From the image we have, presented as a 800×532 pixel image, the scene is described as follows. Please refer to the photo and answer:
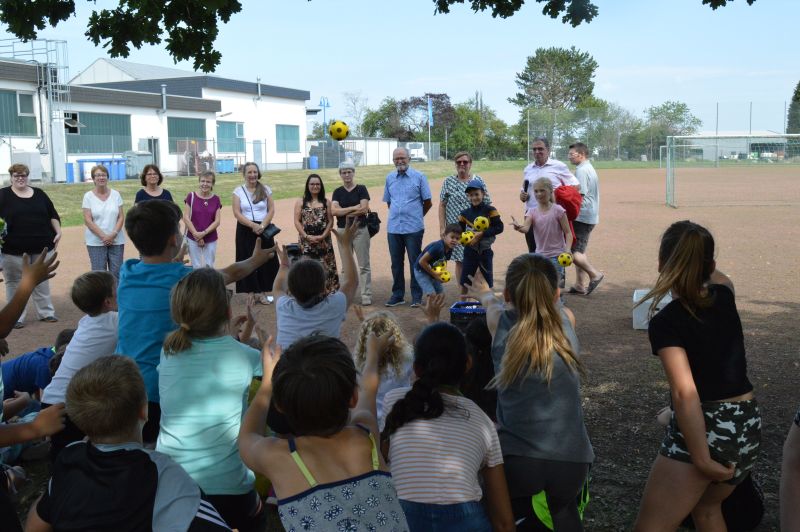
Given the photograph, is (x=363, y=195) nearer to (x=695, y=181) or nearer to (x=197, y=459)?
(x=197, y=459)

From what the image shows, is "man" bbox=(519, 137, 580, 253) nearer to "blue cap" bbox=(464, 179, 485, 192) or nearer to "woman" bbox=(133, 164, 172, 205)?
"blue cap" bbox=(464, 179, 485, 192)

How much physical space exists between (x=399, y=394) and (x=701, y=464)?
123 cm

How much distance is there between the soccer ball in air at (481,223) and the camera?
8.37 metres

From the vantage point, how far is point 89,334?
14.2 feet

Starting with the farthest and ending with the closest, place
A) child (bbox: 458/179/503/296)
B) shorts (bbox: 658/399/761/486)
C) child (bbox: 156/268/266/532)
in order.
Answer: child (bbox: 458/179/503/296) → child (bbox: 156/268/266/532) → shorts (bbox: 658/399/761/486)

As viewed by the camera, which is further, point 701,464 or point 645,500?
point 645,500

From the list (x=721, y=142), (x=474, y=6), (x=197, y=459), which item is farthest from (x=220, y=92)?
(x=197, y=459)

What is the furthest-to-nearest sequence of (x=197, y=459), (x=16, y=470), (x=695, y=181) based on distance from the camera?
(x=695, y=181), (x=16, y=470), (x=197, y=459)

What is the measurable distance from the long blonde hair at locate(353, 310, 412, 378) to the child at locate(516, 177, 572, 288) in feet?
15.5

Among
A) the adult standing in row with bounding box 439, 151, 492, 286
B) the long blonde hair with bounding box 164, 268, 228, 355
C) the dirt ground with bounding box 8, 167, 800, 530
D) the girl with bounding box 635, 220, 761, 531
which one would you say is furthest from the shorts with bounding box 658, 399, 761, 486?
the adult standing in row with bounding box 439, 151, 492, 286

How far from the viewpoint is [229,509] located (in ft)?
10.5

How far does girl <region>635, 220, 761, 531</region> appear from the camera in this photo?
2988 mm

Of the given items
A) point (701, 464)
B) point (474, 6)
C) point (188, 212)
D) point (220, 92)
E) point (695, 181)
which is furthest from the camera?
point (220, 92)

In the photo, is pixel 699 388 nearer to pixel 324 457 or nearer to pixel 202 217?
pixel 324 457
